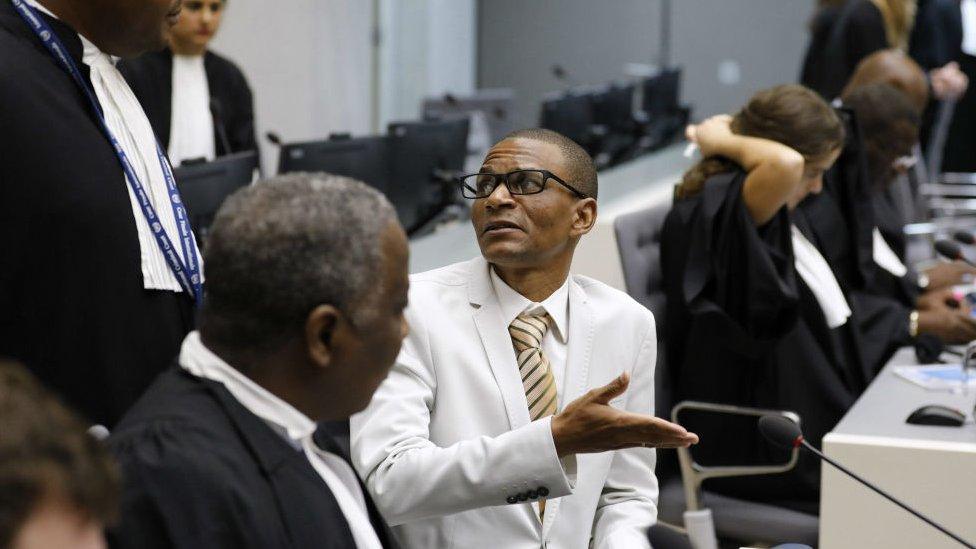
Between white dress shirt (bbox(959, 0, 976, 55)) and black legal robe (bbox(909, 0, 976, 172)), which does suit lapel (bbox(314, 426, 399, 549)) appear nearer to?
black legal robe (bbox(909, 0, 976, 172))

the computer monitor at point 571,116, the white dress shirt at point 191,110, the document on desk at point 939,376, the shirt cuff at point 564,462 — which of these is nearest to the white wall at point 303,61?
the computer monitor at point 571,116

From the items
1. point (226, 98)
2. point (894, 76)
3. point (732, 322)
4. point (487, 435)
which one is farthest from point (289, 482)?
point (894, 76)

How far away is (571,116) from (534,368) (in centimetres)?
434

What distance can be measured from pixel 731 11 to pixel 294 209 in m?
9.74

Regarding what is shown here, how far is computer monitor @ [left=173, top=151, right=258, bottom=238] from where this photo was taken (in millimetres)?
3053

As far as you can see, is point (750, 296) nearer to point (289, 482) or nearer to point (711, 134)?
point (711, 134)

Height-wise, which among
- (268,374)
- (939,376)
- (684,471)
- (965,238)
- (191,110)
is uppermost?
(268,374)

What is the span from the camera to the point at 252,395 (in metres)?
1.25

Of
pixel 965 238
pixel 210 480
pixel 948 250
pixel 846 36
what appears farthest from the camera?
pixel 846 36

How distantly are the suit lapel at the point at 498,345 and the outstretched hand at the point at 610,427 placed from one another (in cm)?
26

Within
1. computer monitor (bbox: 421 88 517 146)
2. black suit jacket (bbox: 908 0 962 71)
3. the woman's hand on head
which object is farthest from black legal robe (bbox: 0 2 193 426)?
black suit jacket (bbox: 908 0 962 71)

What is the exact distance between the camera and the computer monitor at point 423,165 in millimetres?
4316

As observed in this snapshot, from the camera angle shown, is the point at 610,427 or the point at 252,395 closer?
the point at 252,395

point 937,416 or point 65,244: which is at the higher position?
point 65,244
